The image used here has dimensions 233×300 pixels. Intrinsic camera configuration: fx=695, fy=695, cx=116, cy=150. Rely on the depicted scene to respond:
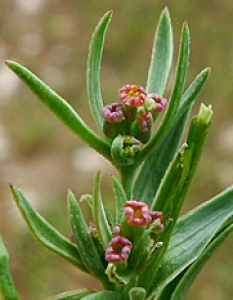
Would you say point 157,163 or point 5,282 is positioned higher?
point 157,163

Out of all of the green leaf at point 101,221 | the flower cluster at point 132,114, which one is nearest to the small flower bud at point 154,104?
the flower cluster at point 132,114

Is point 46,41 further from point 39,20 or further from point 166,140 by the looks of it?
point 166,140

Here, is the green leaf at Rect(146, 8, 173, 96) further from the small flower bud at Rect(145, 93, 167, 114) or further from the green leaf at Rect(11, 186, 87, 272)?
the green leaf at Rect(11, 186, 87, 272)

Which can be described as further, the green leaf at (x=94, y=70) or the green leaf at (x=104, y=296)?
the green leaf at (x=94, y=70)

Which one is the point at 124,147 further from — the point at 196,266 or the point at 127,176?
the point at 196,266

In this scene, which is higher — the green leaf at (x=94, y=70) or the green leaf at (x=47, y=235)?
the green leaf at (x=94, y=70)

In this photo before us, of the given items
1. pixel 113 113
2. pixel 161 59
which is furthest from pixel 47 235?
pixel 161 59

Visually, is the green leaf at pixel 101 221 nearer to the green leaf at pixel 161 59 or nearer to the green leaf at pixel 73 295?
the green leaf at pixel 73 295

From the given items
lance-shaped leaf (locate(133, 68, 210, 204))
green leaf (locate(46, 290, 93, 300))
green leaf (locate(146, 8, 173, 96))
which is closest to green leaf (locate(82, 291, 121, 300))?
green leaf (locate(46, 290, 93, 300))
